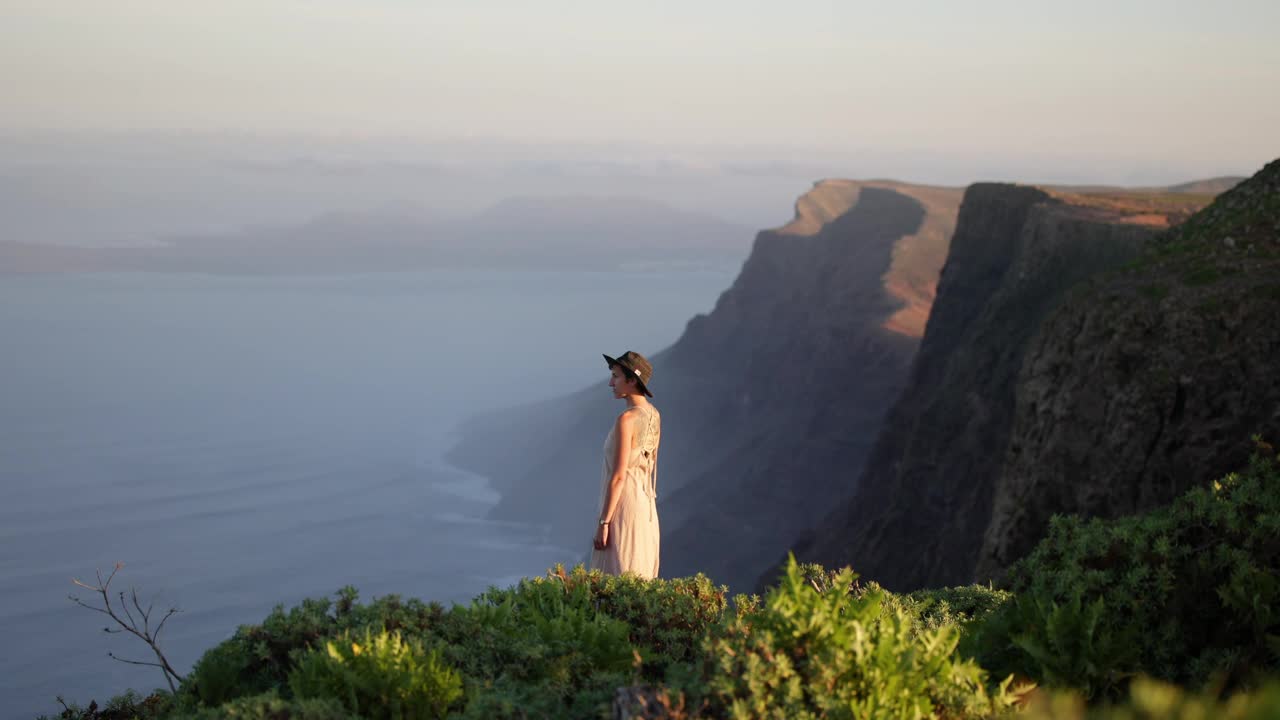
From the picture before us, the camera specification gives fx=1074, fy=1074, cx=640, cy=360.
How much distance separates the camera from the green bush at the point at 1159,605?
19.7 ft

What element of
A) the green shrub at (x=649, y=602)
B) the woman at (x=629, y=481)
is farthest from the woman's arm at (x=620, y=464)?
the green shrub at (x=649, y=602)

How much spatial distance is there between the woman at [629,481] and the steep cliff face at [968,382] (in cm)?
2976

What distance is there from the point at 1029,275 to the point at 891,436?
72.0 ft

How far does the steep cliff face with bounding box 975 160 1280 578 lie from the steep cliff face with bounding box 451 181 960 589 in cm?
6302

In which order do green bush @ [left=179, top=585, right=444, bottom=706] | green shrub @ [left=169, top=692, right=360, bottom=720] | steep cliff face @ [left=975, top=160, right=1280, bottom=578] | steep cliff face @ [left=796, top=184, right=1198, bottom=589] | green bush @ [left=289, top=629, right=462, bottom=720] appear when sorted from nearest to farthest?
green shrub @ [left=169, top=692, right=360, bottom=720], green bush @ [left=289, top=629, right=462, bottom=720], green bush @ [left=179, top=585, right=444, bottom=706], steep cliff face @ [left=975, top=160, right=1280, bottom=578], steep cliff face @ [left=796, top=184, right=1198, bottom=589]

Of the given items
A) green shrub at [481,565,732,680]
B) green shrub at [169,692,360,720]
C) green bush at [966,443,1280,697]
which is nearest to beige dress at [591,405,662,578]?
green shrub at [481,565,732,680]

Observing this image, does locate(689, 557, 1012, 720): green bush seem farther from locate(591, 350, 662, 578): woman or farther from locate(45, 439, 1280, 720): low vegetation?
locate(591, 350, 662, 578): woman

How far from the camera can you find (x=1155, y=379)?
893 inches

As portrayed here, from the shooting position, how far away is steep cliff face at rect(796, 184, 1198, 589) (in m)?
43.8

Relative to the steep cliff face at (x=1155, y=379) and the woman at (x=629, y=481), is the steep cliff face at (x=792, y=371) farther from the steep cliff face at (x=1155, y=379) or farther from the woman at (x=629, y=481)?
the woman at (x=629, y=481)

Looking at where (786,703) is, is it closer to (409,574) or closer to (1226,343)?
(1226,343)

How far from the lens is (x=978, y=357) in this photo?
52.3 m

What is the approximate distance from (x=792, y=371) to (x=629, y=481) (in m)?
110

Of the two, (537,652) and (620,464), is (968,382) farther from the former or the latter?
(537,652)
